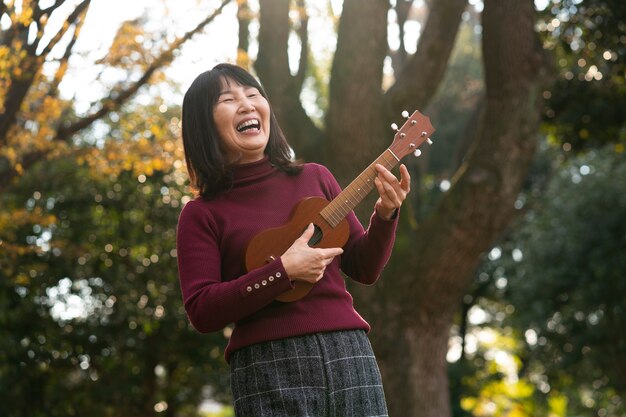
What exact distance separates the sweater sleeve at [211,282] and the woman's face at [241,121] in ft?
0.78

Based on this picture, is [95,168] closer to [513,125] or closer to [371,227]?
[513,125]

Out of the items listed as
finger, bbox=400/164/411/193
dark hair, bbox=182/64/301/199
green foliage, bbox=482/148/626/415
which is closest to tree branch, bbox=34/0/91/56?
dark hair, bbox=182/64/301/199

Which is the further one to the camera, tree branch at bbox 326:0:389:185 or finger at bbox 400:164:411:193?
tree branch at bbox 326:0:389:185

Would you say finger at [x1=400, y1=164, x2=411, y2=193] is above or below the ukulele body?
above

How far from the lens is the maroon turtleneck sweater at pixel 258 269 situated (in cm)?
296

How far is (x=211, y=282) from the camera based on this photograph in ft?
9.99

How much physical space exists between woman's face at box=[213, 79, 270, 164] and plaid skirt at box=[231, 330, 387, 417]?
0.64 m

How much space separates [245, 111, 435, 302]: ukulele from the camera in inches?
121

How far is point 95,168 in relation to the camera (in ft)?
34.1

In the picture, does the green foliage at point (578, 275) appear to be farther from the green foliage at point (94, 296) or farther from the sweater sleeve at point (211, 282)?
the sweater sleeve at point (211, 282)

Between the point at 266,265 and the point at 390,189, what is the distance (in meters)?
0.44

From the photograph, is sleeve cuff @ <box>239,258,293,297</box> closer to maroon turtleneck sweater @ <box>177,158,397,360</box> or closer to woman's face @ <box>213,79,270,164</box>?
maroon turtleneck sweater @ <box>177,158,397,360</box>

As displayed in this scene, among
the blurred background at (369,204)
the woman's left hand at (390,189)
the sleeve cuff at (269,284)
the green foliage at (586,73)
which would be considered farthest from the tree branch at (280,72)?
the sleeve cuff at (269,284)

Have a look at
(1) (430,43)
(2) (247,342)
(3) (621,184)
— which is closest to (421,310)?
(1) (430,43)
